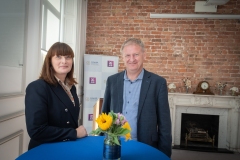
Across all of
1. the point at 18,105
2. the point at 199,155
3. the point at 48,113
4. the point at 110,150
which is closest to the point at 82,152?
the point at 110,150

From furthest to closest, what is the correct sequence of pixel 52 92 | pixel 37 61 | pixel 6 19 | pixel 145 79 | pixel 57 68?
pixel 37 61 → pixel 145 79 → pixel 6 19 → pixel 57 68 → pixel 52 92

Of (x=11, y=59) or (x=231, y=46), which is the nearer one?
(x=11, y=59)

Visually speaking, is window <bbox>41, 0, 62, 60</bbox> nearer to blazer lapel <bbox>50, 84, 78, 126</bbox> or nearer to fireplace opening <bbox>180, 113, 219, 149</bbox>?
blazer lapel <bbox>50, 84, 78, 126</bbox>

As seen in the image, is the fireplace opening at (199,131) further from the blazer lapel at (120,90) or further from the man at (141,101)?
the blazer lapel at (120,90)

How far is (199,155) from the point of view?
12.8ft

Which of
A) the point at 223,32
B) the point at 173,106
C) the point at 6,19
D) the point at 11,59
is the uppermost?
the point at 223,32

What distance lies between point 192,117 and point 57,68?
4.04 metres

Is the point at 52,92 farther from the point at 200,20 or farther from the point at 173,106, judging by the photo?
the point at 200,20

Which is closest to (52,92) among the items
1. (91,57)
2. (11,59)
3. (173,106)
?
(11,59)

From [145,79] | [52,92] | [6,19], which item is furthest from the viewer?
[145,79]

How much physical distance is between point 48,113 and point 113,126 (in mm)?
560

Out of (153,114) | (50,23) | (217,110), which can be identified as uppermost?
(50,23)

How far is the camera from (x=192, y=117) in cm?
470

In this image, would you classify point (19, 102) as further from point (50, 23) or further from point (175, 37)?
point (175, 37)
